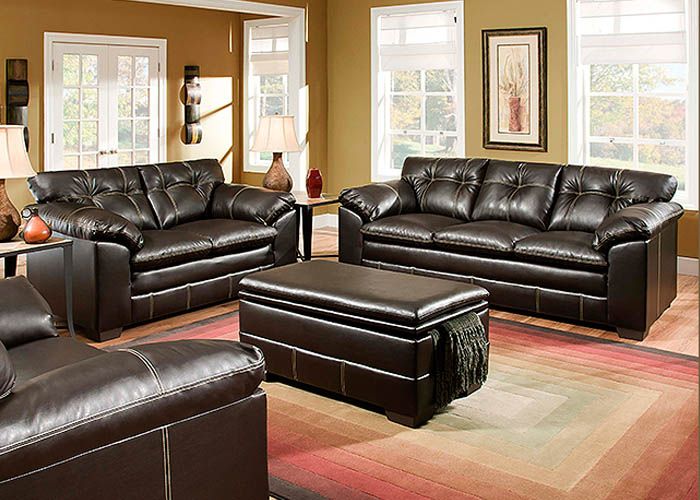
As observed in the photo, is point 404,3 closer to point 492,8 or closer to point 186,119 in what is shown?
point 492,8

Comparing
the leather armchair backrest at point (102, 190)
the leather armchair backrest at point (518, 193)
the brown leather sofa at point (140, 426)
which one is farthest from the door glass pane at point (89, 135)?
the brown leather sofa at point (140, 426)

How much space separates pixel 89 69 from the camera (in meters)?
8.38

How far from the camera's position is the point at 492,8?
7703mm

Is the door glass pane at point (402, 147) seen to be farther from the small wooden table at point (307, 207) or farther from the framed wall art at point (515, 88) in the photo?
the small wooden table at point (307, 207)

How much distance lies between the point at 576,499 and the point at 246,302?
1929mm

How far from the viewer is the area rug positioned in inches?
124

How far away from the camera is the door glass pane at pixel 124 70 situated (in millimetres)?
8656

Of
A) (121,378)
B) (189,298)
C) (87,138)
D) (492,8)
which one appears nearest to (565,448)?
(121,378)

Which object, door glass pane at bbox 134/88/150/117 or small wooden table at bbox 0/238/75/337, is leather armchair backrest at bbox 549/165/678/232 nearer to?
small wooden table at bbox 0/238/75/337

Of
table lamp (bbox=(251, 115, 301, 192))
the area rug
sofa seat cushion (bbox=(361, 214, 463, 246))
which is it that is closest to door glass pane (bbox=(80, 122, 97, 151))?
table lamp (bbox=(251, 115, 301, 192))

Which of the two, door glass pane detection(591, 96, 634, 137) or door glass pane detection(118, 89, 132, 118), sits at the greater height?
door glass pane detection(118, 89, 132, 118)

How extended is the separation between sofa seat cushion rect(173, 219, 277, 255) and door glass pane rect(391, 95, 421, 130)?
114 inches

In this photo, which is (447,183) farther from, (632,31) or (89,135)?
(89,135)

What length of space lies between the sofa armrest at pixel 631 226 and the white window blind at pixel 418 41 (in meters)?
3.42
